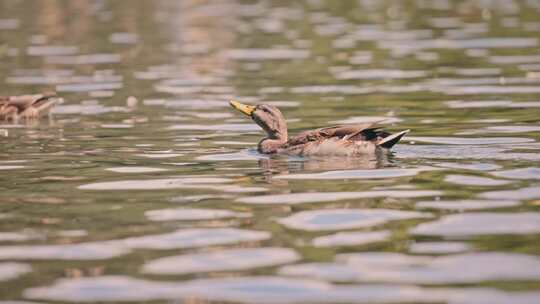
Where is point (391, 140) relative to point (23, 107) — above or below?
above

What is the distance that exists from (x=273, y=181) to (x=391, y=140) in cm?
188

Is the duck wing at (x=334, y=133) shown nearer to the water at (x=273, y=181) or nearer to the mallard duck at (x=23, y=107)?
the water at (x=273, y=181)

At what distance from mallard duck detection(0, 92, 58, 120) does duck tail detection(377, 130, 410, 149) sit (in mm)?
8335

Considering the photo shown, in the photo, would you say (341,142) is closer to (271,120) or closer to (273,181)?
(271,120)

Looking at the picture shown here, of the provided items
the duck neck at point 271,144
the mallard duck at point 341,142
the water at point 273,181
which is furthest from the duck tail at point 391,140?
the duck neck at point 271,144

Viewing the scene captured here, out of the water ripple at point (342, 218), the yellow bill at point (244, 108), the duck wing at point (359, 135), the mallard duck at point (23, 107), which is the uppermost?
the yellow bill at point (244, 108)

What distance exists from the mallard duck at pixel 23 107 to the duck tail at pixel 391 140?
328 inches

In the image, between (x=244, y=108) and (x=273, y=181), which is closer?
(x=273, y=181)

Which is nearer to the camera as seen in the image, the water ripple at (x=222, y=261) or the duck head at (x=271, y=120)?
the water ripple at (x=222, y=261)

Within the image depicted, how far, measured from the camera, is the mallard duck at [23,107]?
74.0 ft

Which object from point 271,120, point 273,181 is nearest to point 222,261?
point 273,181

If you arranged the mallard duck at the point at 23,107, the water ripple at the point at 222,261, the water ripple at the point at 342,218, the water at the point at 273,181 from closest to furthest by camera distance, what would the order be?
the water at the point at 273,181
the water ripple at the point at 222,261
the water ripple at the point at 342,218
the mallard duck at the point at 23,107

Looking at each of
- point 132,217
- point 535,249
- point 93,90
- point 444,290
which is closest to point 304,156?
point 132,217

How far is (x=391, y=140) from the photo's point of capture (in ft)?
53.1
